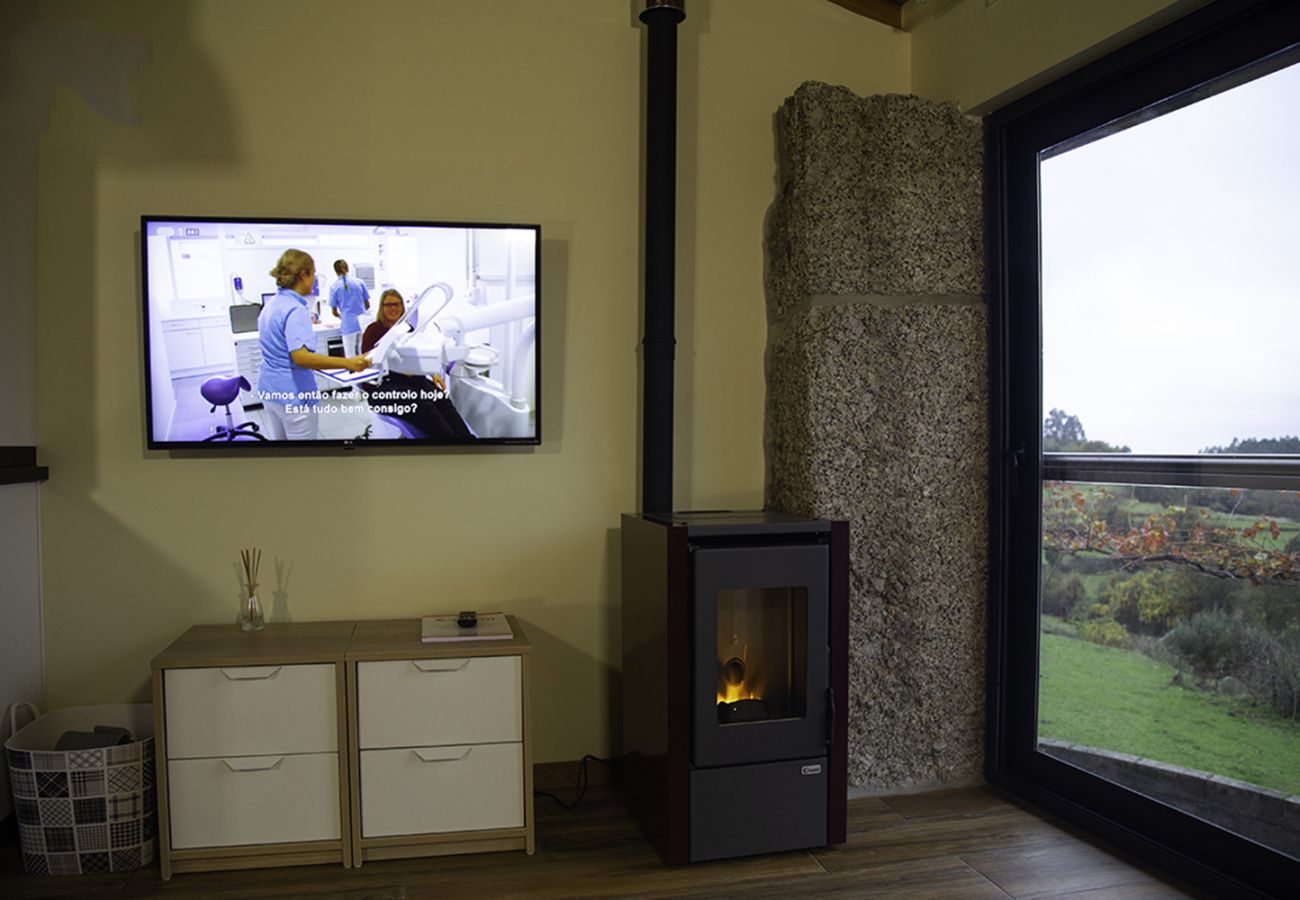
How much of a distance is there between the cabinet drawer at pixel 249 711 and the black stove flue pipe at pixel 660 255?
42.5 inches

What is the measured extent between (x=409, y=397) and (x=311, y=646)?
2.45 feet

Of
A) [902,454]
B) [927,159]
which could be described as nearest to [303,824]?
[902,454]

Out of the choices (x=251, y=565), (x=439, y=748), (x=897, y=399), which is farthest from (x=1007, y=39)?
(x=251, y=565)

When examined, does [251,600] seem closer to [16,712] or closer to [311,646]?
[311,646]

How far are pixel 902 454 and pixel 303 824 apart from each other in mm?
1948

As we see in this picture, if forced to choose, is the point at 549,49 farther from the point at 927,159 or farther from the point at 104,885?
the point at 104,885

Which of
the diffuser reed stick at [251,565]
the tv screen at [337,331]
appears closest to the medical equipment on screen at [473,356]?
the tv screen at [337,331]

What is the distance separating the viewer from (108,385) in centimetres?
272

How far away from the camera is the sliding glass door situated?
210 centimetres

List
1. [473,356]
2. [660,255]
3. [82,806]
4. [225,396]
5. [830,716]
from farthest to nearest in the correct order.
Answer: [660,255]
[473,356]
[225,396]
[830,716]
[82,806]

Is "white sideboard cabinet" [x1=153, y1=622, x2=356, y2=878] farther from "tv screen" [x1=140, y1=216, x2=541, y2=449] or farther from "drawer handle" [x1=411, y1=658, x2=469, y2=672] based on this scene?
"tv screen" [x1=140, y1=216, x2=541, y2=449]

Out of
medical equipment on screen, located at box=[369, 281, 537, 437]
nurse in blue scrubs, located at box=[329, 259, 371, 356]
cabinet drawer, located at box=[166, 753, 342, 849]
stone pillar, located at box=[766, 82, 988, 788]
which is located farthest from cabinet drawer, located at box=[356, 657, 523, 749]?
stone pillar, located at box=[766, 82, 988, 788]

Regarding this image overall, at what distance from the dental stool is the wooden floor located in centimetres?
115

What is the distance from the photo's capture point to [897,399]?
2848mm
